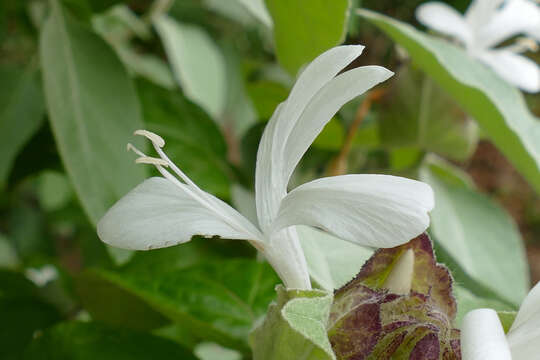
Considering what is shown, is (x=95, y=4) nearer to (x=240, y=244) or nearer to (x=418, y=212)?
(x=240, y=244)

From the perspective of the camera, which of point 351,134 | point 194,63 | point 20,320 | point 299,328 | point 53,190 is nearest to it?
point 299,328

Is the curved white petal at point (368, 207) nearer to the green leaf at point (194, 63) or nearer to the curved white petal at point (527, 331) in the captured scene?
the curved white petal at point (527, 331)

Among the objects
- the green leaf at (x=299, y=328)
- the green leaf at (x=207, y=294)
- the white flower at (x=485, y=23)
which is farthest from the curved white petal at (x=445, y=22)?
the green leaf at (x=299, y=328)

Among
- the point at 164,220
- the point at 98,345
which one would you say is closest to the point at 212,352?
the point at 98,345

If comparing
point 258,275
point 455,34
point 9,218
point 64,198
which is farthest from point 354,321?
point 9,218

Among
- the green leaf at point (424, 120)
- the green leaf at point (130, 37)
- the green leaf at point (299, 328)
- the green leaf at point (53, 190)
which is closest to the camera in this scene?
the green leaf at point (299, 328)

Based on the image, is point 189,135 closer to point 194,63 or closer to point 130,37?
point 194,63

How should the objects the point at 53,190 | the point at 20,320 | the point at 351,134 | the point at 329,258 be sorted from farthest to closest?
1. the point at 53,190
2. the point at 351,134
3. the point at 20,320
4. the point at 329,258
